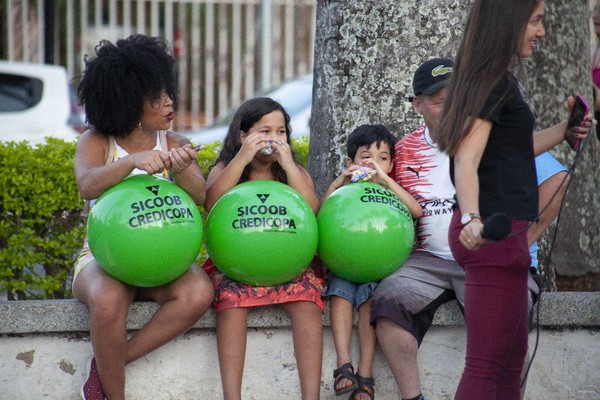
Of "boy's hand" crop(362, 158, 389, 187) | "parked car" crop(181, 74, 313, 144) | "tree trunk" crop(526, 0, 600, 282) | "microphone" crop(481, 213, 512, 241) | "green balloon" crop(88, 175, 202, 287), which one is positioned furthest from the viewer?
"parked car" crop(181, 74, 313, 144)

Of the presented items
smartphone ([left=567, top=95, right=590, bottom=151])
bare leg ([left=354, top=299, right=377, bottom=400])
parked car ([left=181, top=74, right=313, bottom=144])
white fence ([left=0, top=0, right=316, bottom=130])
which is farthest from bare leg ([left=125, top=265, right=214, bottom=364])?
white fence ([left=0, top=0, right=316, bottom=130])

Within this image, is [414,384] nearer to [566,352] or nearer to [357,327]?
[357,327]

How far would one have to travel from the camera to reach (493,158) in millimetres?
3564

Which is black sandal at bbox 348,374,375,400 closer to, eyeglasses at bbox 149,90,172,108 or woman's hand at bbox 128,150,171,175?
woman's hand at bbox 128,150,171,175

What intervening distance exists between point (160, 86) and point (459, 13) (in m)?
1.63

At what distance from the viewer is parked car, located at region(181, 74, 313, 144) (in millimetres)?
9547

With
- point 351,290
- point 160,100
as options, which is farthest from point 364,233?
point 160,100

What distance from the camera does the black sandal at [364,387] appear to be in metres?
4.33

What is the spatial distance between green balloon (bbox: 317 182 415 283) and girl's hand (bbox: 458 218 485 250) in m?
0.92

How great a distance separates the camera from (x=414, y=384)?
4285 millimetres

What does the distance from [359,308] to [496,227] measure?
1.28m

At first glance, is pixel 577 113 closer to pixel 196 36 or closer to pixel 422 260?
pixel 422 260

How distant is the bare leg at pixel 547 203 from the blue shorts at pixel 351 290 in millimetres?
706

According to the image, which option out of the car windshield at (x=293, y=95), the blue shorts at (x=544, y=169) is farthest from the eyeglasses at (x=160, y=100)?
the car windshield at (x=293, y=95)
